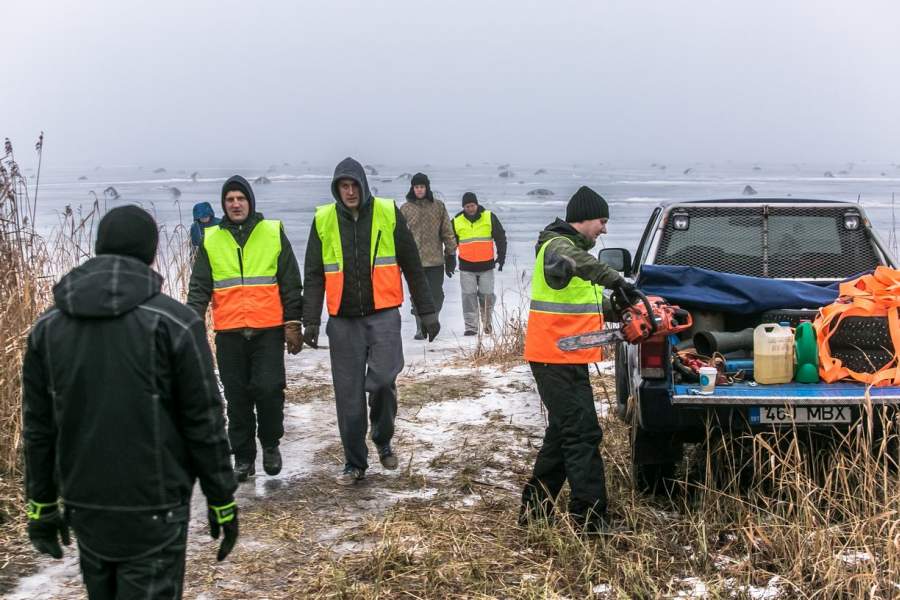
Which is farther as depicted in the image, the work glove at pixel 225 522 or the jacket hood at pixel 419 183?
the jacket hood at pixel 419 183

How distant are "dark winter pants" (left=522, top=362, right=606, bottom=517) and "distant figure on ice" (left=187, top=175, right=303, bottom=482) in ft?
6.03

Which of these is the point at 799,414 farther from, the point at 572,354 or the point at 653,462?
the point at 572,354

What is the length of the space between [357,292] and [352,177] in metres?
0.68

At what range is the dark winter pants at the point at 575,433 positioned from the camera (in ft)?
15.3

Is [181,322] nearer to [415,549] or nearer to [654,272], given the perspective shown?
[415,549]

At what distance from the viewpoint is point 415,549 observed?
15.2 ft

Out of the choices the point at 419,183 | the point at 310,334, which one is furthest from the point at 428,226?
the point at 310,334

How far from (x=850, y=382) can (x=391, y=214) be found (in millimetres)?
2754

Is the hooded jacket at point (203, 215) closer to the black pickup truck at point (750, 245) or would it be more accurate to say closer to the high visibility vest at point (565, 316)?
the black pickup truck at point (750, 245)

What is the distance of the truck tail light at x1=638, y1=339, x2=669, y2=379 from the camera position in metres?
4.80

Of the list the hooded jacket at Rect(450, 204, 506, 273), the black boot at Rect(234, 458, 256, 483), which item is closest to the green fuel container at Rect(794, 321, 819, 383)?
the black boot at Rect(234, 458, 256, 483)

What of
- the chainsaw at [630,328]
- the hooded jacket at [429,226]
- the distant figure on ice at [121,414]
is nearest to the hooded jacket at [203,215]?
the hooded jacket at [429,226]

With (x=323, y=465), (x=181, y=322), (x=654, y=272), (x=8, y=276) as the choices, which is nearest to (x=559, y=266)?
(x=654, y=272)

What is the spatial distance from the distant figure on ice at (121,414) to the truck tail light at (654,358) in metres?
2.45
